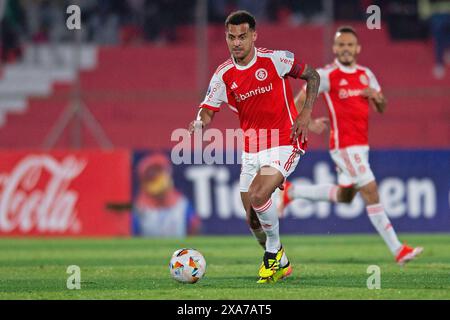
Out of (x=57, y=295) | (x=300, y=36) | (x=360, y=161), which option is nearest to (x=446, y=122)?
(x=300, y=36)

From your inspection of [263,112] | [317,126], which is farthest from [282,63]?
[317,126]

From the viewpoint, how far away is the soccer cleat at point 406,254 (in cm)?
996

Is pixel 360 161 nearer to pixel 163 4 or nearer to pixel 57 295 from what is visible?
pixel 57 295

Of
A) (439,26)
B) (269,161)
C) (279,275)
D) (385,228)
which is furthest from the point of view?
(439,26)

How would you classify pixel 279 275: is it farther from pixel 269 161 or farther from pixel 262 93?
pixel 262 93

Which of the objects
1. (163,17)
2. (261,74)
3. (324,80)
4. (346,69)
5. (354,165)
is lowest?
(354,165)

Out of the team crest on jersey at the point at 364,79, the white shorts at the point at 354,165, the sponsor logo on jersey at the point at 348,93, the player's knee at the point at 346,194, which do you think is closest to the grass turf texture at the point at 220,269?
the player's knee at the point at 346,194

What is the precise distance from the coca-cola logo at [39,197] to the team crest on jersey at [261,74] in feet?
24.7

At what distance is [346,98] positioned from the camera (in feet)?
36.8

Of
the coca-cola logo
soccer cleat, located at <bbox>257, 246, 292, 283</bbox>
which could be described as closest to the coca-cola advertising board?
the coca-cola logo

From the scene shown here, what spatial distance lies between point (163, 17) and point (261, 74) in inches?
507

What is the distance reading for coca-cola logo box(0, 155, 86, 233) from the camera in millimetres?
15617

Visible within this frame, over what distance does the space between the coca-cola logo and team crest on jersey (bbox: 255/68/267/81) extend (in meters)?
7.52

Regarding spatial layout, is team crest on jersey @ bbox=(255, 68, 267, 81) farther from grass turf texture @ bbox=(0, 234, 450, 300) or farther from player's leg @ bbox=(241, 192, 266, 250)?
grass turf texture @ bbox=(0, 234, 450, 300)
